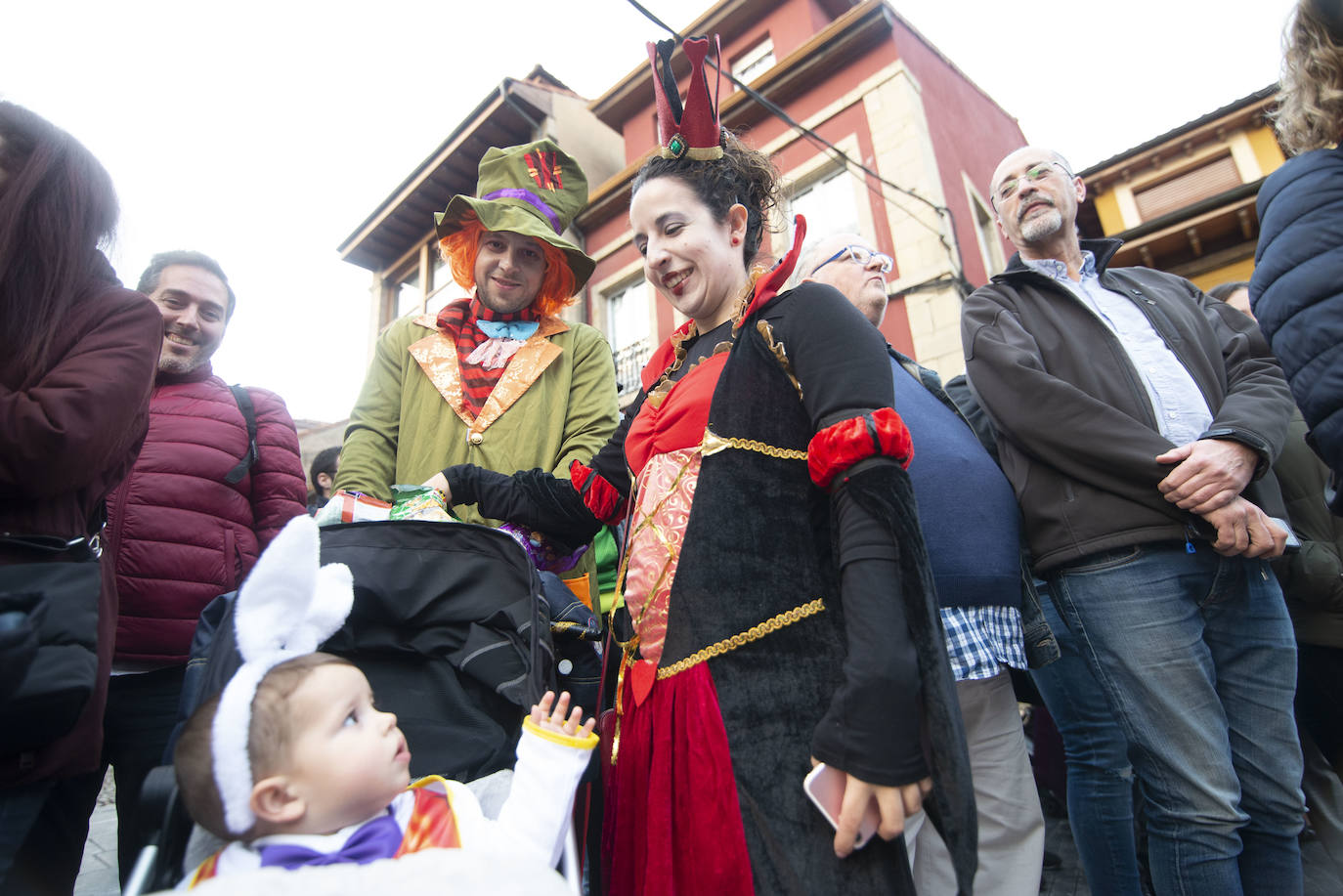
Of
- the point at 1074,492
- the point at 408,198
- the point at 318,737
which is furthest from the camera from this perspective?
the point at 408,198

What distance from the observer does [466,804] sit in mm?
1193

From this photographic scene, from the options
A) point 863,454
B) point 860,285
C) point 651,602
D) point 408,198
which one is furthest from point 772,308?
point 408,198

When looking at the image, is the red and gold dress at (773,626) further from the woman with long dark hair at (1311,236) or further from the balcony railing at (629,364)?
the balcony railing at (629,364)

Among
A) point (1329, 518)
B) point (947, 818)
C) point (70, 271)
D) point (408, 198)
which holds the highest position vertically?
point (408, 198)

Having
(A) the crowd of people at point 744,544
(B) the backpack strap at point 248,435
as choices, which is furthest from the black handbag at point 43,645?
(B) the backpack strap at point 248,435

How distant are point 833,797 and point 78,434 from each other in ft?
5.02

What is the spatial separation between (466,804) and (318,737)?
10.7 inches

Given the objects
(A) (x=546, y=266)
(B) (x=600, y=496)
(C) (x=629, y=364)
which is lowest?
(B) (x=600, y=496)

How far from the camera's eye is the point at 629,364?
38.2 ft

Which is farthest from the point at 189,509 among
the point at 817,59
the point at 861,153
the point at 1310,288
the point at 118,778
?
the point at 817,59

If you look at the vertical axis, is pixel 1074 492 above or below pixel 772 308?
below

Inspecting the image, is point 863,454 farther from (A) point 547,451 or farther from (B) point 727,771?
(A) point 547,451

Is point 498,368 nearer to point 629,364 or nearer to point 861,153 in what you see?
point 861,153

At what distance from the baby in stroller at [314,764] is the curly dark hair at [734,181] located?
1108 millimetres
